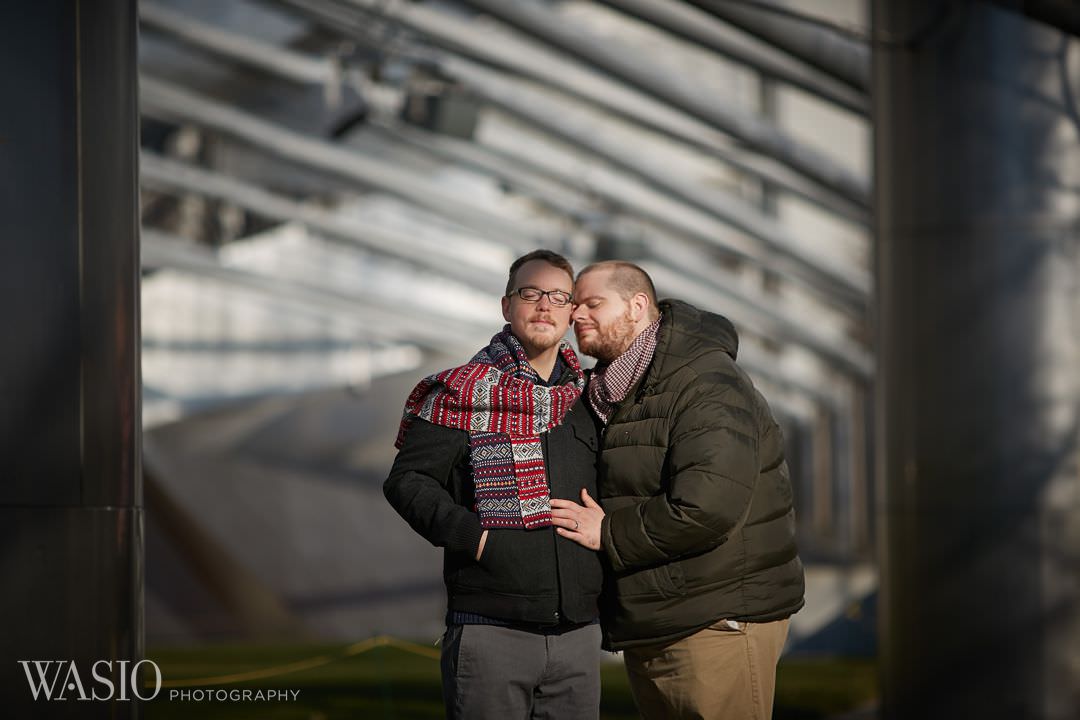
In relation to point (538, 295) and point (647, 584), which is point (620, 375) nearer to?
point (538, 295)

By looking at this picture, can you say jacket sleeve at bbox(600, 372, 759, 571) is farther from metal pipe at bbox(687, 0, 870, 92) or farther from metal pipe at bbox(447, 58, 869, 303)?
metal pipe at bbox(447, 58, 869, 303)

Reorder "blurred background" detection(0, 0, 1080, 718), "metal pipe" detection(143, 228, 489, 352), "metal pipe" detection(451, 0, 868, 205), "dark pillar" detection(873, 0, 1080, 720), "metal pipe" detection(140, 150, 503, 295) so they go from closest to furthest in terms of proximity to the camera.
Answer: "blurred background" detection(0, 0, 1080, 718), "dark pillar" detection(873, 0, 1080, 720), "metal pipe" detection(451, 0, 868, 205), "metal pipe" detection(140, 150, 503, 295), "metal pipe" detection(143, 228, 489, 352)

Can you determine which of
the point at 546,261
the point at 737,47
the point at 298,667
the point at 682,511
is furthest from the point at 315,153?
the point at 682,511

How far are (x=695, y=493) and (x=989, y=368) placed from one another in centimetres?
361

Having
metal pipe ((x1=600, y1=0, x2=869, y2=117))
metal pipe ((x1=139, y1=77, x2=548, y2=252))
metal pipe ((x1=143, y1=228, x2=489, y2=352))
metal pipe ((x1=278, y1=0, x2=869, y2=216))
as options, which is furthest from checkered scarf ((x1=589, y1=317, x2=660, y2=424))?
metal pipe ((x1=143, y1=228, x2=489, y2=352))

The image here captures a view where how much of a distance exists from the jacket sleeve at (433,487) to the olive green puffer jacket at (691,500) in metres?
0.43

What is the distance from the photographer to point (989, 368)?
6992mm

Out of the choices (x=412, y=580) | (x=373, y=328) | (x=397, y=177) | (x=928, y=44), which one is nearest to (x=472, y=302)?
(x=373, y=328)

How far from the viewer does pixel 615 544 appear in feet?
13.0

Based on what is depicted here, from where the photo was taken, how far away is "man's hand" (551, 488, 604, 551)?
3.96 meters

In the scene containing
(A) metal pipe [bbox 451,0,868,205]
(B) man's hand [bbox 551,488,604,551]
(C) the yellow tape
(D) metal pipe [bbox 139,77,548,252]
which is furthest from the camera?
(D) metal pipe [bbox 139,77,548,252]

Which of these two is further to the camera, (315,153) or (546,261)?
(315,153)

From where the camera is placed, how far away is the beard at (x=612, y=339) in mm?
4246

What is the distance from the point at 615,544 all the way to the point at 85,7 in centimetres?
241
